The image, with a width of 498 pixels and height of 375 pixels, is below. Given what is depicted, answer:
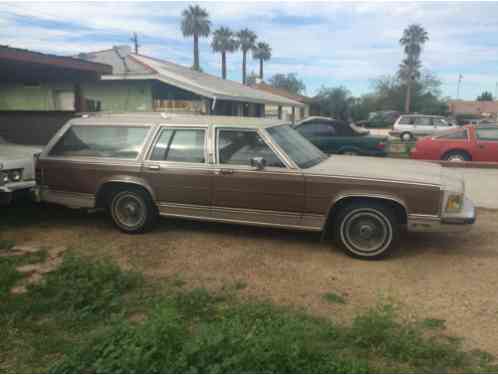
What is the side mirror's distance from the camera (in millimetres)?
5039

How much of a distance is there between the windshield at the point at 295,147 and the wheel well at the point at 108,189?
6.19 ft

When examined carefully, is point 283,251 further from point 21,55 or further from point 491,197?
point 21,55

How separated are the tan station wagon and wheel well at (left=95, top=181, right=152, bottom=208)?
0.02 meters

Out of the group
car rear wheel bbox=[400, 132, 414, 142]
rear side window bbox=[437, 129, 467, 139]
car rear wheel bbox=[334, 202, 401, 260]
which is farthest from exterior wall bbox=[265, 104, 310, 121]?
car rear wheel bbox=[334, 202, 401, 260]

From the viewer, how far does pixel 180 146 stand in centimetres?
555

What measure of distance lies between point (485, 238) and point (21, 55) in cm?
808

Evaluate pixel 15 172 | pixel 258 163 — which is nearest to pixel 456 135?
pixel 258 163

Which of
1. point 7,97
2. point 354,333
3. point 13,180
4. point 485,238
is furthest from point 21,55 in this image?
point 7,97

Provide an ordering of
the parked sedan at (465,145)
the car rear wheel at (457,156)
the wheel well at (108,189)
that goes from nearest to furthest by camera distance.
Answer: the wheel well at (108,189), the parked sedan at (465,145), the car rear wheel at (457,156)

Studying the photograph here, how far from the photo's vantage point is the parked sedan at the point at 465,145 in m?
10.9

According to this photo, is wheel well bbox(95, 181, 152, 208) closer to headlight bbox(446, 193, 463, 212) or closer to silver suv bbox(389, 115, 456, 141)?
headlight bbox(446, 193, 463, 212)

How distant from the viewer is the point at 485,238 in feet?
18.8

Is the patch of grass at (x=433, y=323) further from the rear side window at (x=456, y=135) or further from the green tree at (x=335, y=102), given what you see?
the green tree at (x=335, y=102)

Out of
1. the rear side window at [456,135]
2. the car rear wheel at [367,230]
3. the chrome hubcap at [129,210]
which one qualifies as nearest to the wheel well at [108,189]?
the chrome hubcap at [129,210]
